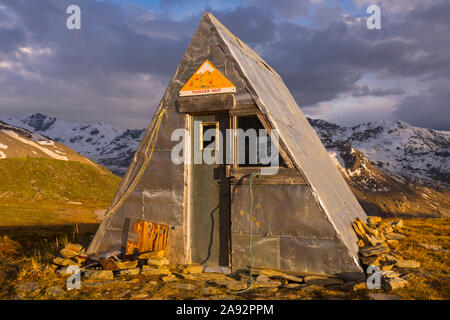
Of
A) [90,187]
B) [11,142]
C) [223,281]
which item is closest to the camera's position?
[223,281]

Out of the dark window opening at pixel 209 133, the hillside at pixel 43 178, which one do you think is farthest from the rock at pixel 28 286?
the hillside at pixel 43 178

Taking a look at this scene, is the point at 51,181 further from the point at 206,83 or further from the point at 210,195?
the point at 206,83

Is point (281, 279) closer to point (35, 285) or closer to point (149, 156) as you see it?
point (149, 156)

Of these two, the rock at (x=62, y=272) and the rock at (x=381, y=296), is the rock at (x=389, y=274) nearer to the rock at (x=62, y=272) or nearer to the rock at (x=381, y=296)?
the rock at (x=381, y=296)

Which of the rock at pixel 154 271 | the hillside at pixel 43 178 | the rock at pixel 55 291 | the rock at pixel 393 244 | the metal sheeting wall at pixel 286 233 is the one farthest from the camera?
the hillside at pixel 43 178

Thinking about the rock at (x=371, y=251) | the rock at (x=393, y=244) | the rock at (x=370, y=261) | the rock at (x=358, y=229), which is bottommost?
the rock at (x=393, y=244)

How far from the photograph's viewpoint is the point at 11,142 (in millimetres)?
49594

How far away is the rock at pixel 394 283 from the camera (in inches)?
285

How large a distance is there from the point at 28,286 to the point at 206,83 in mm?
6479

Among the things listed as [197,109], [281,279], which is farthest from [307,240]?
[197,109]

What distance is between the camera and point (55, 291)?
7.25 meters

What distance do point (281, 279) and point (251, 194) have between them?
7.06 feet

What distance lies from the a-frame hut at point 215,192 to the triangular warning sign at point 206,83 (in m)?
0.03

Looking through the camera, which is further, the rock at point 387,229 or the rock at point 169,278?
the rock at point 387,229
